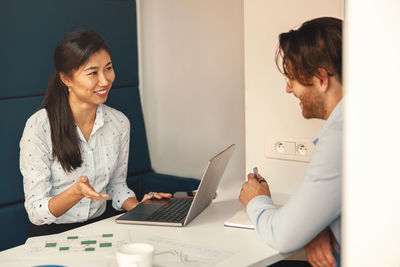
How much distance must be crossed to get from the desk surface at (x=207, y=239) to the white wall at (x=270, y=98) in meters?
0.36

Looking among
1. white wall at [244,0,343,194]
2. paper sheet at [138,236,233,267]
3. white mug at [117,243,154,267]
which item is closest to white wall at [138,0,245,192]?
white wall at [244,0,343,194]

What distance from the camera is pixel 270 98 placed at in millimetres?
2066

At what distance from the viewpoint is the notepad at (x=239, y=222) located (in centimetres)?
155

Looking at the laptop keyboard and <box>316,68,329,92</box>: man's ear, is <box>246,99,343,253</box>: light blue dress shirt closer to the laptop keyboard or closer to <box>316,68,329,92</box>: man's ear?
<box>316,68,329,92</box>: man's ear

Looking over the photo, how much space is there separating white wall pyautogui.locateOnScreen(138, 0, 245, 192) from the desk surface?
108cm

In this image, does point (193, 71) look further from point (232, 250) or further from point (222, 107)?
point (232, 250)

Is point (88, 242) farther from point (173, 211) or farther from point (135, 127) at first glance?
point (135, 127)

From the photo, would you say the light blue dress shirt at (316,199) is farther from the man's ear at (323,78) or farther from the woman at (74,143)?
the woman at (74,143)

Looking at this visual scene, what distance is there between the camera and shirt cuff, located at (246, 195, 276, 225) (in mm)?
1438

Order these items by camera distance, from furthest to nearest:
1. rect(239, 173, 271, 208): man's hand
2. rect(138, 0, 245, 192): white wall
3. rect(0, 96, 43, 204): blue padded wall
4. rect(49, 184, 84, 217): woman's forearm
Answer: rect(138, 0, 245, 192): white wall → rect(0, 96, 43, 204): blue padded wall → rect(49, 184, 84, 217): woman's forearm → rect(239, 173, 271, 208): man's hand

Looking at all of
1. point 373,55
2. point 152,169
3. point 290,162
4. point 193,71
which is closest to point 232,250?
point 290,162

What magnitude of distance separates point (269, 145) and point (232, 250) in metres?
0.80

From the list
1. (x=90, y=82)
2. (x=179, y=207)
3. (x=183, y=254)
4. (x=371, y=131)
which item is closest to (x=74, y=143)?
(x=90, y=82)

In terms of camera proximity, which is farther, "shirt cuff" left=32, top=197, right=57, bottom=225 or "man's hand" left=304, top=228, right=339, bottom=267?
"shirt cuff" left=32, top=197, right=57, bottom=225
